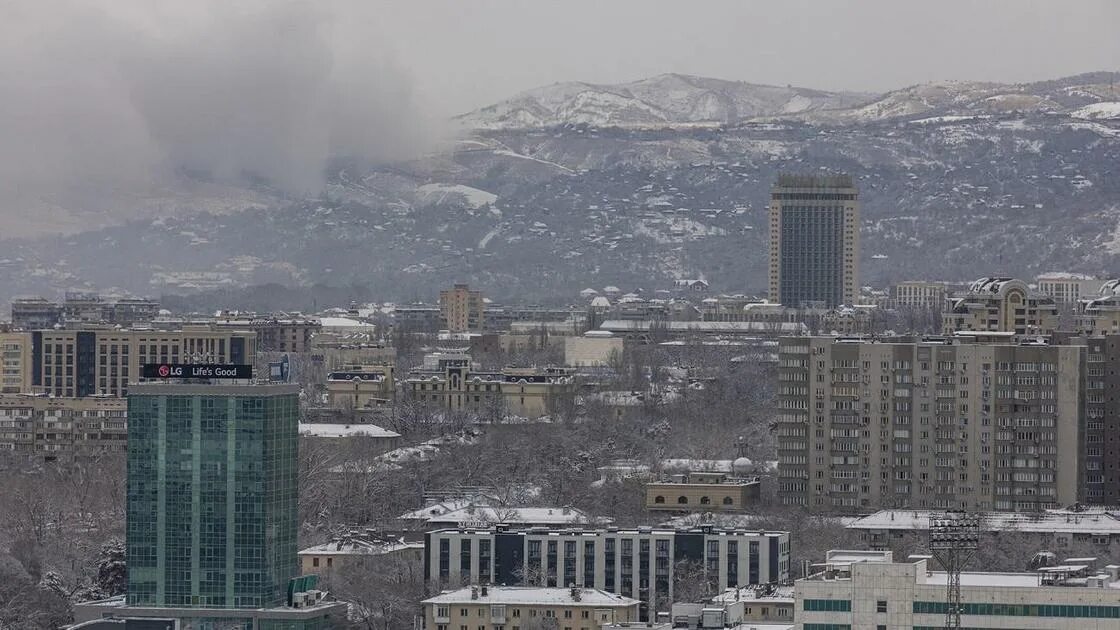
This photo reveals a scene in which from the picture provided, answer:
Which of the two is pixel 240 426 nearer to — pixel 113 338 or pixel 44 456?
Answer: pixel 44 456

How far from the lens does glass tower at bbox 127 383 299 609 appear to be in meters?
70.4

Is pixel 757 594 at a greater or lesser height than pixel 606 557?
lesser

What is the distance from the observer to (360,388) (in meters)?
136

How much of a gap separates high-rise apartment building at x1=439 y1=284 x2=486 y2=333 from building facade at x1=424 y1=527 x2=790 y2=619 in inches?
4529

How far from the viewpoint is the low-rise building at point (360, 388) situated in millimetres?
132250

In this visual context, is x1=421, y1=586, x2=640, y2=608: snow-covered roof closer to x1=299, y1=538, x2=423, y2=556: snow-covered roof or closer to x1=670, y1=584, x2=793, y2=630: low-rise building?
x1=670, y1=584, x2=793, y2=630: low-rise building

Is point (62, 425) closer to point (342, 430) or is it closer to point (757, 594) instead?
point (342, 430)

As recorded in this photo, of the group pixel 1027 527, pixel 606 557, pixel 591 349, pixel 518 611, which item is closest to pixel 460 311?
pixel 591 349

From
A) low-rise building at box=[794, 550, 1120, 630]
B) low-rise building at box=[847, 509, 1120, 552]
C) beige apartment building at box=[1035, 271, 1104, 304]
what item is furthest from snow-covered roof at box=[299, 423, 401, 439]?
beige apartment building at box=[1035, 271, 1104, 304]

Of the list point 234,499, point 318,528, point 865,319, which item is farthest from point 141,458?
point 865,319

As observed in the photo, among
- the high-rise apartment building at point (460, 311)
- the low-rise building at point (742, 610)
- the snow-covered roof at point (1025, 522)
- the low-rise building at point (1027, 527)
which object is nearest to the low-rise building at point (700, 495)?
the snow-covered roof at point (1025, 522)

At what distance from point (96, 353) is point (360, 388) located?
12.8 m

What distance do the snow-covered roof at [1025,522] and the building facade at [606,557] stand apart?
9061mm

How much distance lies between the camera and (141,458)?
71.9 meters
